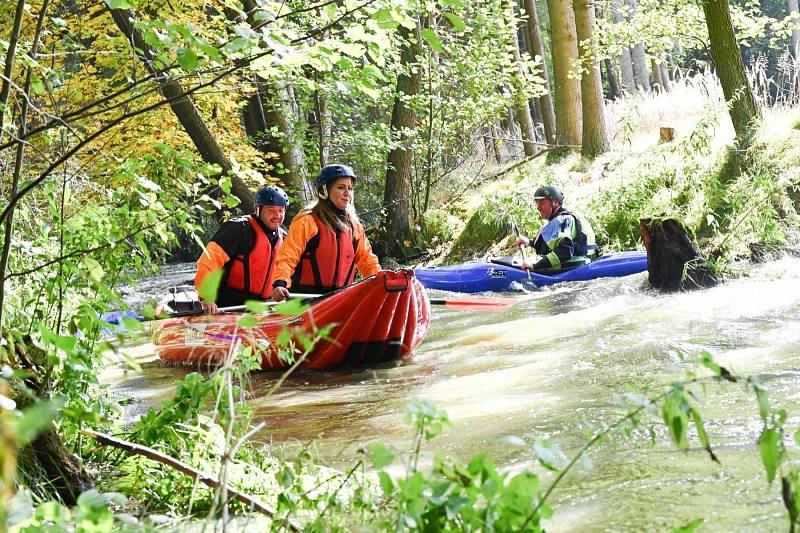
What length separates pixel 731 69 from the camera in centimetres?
980

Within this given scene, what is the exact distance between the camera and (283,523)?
6.54 feet

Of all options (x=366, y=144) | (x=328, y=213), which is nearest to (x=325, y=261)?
(x=328, y=213)

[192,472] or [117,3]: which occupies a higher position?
[117,3]

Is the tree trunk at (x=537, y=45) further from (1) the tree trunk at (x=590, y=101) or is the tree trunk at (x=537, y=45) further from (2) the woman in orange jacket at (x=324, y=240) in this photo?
(2) the woman in orange jacket at (x=324, y=240)

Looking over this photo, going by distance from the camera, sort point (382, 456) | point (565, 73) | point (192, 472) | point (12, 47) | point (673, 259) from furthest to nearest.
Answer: point (565, 73)
point (673, 259)
point (12, 47)
point (192, 472)
point (382, 456)

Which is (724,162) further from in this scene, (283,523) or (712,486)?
(283,523)

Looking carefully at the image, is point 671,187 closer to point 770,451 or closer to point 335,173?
point 335,173


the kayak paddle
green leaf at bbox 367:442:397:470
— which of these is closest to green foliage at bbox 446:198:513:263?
the kayak paddle

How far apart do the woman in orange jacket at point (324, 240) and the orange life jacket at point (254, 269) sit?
303 millimetres

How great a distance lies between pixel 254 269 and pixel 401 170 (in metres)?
6.68

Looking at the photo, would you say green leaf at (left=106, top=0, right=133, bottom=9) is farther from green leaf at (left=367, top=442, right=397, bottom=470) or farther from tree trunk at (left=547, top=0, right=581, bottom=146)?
tree trunk at (left=547, top=0, right=581, bottom=146)

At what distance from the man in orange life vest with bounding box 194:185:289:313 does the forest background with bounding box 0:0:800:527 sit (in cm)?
86

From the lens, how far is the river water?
9.21ft

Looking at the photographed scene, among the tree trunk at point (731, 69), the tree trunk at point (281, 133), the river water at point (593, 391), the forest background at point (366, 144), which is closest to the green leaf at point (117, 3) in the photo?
the forest background at point (366, 144)
